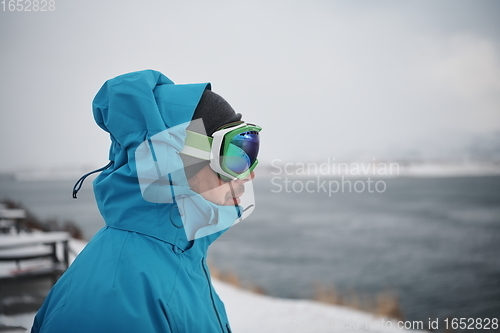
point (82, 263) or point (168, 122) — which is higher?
point (168, 122)

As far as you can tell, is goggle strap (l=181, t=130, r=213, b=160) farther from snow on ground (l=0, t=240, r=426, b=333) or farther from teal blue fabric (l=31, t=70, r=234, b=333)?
snow on ground (l=0, t=240, r=426, b=333)

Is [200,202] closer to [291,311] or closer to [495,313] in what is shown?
[291,311]

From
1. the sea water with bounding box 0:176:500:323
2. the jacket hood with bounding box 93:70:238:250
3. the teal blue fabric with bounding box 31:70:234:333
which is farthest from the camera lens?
the sea water with bounding box 0:176:500:323

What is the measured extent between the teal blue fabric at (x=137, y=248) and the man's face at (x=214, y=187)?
4cm

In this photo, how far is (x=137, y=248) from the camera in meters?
0.90

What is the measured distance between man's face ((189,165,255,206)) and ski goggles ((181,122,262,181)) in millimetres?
21

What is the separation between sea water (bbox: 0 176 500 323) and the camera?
45.5 ft

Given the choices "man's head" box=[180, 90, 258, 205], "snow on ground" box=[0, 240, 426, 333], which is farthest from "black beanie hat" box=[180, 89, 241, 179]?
"snow on ground" box=[0, 240, 426, 333]

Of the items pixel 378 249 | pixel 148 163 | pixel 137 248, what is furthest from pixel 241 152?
pixel 378 249

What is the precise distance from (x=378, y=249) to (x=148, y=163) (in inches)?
1103

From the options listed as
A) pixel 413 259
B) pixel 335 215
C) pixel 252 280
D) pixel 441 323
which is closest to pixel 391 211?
pixel 335 215

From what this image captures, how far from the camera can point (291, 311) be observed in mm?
4547

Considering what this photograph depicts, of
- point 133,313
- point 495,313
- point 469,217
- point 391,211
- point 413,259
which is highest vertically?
point 133,313

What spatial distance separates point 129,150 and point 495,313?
42.0 feet
